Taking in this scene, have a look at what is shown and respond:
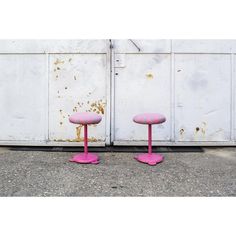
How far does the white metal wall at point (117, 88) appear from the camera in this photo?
5.55 m

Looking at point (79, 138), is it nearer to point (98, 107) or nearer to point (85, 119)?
point (98, 107)

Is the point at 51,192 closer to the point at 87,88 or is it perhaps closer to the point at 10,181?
the point at 10,181

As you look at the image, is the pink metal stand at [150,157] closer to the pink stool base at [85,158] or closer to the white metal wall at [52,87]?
the pink stool base at [85,158]

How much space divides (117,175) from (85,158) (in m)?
0.80

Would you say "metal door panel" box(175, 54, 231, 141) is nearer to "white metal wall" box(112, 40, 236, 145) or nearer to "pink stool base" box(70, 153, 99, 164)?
"white metal wall" box(112, 40, 236, 145)

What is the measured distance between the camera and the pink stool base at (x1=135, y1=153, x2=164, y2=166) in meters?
4.85

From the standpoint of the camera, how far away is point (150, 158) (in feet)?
16.3

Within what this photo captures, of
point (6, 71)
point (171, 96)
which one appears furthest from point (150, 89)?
point (6, 71)

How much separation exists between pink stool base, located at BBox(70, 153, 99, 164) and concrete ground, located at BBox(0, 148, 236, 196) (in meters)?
0.11

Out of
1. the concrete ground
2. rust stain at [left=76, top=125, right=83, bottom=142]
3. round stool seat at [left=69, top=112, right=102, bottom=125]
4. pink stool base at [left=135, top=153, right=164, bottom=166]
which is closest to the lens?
the concrete ground

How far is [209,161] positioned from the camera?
16.5ft

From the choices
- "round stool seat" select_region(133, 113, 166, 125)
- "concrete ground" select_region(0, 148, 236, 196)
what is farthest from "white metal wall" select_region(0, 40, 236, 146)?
"round stool seat" select_region(133, 113, 166, 125)

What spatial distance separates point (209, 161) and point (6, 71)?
12.7ft

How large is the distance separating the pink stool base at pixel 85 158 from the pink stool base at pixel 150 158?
684 millimetres
